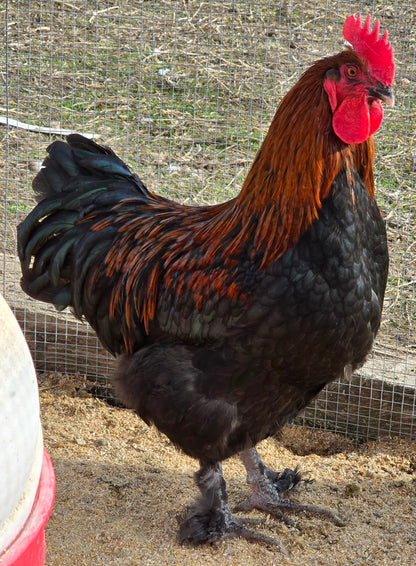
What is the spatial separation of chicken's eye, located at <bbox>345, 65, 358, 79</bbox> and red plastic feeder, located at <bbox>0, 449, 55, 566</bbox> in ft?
6.15

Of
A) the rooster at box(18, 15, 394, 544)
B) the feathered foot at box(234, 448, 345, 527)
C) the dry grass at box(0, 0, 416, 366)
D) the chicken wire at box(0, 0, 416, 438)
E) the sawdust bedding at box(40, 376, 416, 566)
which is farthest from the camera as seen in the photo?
the dry grass at box(0, 0, 416, 366)

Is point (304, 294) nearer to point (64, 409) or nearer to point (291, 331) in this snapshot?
point (291, 331)

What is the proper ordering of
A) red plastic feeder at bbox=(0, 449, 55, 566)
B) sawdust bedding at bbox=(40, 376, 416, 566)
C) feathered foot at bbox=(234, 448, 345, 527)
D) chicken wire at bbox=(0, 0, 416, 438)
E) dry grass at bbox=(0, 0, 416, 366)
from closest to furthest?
1. red plastic feeder at bbox=(0, 449, 55, 566)
2. sawdust bedding at bbox=(40, 376, 416, 566)
3. feathered foot at bbox=(234, 448, 345, 527)
4. chicken wire at bbox=(0, 0, 416, 438)
5. dry grass at bbox=(0, 0, 416, 366)

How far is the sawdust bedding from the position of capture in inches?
132

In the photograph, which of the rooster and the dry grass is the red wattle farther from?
the dry grass

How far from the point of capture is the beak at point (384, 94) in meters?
2.67

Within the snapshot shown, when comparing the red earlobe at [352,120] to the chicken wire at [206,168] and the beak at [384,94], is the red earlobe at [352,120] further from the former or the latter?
the chicken wire at [206,168]

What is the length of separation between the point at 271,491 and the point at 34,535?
1958mm

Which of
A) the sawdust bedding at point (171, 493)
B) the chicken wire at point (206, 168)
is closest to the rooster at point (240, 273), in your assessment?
the sawdust bedding at point (171, 493)

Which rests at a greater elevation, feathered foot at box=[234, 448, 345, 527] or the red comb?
the red comb

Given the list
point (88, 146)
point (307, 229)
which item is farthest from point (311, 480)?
point (88, 146)

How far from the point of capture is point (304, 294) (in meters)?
2.79

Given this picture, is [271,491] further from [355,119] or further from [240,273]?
[355,119]

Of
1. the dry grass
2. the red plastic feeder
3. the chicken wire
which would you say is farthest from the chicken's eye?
the dry grass
